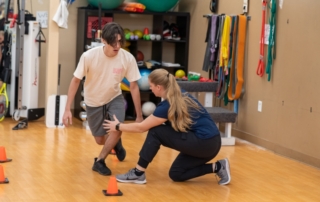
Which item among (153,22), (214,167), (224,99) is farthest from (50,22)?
(214,167)

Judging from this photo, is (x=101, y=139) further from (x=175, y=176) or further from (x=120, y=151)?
(x=175, y=176)

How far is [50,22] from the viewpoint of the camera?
815cm

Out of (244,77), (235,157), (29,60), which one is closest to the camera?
(235,157)

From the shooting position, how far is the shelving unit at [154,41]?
8789 mm

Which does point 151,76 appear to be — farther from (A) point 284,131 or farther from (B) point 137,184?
(A) point 284,131

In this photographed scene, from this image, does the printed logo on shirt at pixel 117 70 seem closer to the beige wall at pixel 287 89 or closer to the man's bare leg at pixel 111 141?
the man's bare leg at pixel 111 141

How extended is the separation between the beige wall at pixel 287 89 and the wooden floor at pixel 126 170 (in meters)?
0.21

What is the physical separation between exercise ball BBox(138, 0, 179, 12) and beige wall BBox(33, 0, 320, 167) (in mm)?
894

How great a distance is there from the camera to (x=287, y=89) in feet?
22.3

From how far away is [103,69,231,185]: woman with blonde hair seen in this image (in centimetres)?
498

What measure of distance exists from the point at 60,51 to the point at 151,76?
4.43 meters

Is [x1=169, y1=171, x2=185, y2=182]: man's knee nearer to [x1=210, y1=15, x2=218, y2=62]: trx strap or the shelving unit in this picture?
[x1=210, y1=15, x2=218, y2=62]: trx strap

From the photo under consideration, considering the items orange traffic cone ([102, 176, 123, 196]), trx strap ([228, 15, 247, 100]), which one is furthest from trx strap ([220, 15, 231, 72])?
orange traffic cone ([102, 176, 123, 196])

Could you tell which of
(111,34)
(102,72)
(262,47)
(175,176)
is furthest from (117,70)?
(262,47)
